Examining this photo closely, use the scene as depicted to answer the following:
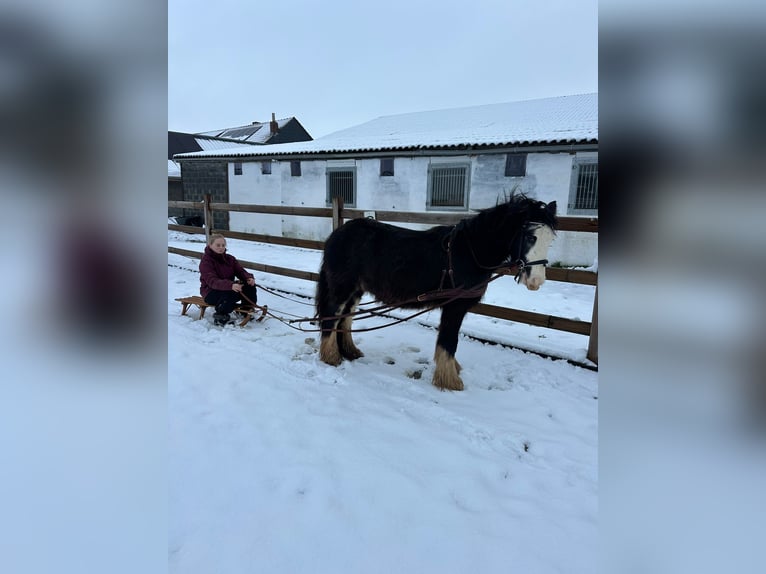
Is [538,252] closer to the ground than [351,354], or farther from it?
farther from it

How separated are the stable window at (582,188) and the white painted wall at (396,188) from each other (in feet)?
0.38

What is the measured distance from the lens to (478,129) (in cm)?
1159

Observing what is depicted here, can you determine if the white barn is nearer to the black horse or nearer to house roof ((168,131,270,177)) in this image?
the black horse

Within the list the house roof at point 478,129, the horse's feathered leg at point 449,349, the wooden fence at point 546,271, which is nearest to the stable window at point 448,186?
the house roof at point 478,129

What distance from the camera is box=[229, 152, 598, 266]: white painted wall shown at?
8805 millimetres

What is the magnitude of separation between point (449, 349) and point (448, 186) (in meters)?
7.83

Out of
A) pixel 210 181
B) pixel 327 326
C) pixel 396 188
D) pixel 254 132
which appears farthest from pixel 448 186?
pixel 254 132

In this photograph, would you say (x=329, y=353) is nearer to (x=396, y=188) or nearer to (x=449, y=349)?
(x=449, y=349)

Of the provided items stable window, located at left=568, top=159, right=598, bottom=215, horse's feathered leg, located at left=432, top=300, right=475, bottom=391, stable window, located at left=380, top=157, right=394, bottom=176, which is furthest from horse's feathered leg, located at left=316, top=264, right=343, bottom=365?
stable window, located at left=380, top=157, right=394, bottom=176

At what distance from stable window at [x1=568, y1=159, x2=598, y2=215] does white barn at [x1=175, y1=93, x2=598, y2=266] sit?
0.02 metres

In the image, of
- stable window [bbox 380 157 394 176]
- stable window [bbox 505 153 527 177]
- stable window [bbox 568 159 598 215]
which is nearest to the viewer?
stable window [bbox 568 159 598 215]
